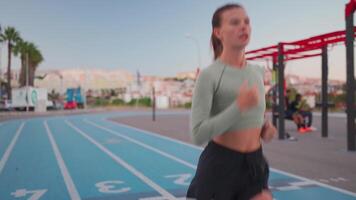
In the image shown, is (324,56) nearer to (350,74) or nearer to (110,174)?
(350,74)

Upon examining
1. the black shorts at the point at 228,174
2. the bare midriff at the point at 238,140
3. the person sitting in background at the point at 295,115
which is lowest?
the person sitting in background at the point at 295,115

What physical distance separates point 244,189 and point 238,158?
0.55 feet

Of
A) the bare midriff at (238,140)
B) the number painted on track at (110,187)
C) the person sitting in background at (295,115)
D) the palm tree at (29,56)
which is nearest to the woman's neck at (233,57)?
the bare midriff at (238,140)

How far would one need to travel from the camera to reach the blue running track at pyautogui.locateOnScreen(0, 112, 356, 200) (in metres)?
6.19

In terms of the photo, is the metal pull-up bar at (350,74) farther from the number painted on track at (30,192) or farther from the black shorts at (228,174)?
the black shorts at (228,174)

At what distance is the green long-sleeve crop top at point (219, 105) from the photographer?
189 cm

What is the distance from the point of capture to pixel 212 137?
192 cm

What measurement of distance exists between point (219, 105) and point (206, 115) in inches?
4.3

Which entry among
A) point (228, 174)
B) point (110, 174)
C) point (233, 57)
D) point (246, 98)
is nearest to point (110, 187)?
point (110, 174)

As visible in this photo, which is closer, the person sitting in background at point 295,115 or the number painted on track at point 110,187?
the number painted on track at point 110,187

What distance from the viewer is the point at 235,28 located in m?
2.02

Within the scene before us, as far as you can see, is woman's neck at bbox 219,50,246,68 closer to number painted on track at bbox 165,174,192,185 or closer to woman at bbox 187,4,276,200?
woman at bbox 187,4,276,200

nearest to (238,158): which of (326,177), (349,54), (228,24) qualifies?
(228,24)

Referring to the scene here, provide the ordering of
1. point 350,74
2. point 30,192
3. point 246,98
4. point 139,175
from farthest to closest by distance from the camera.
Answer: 1. point 350,74
2. point 139,175
3. point 30,192
4. point 246,98
